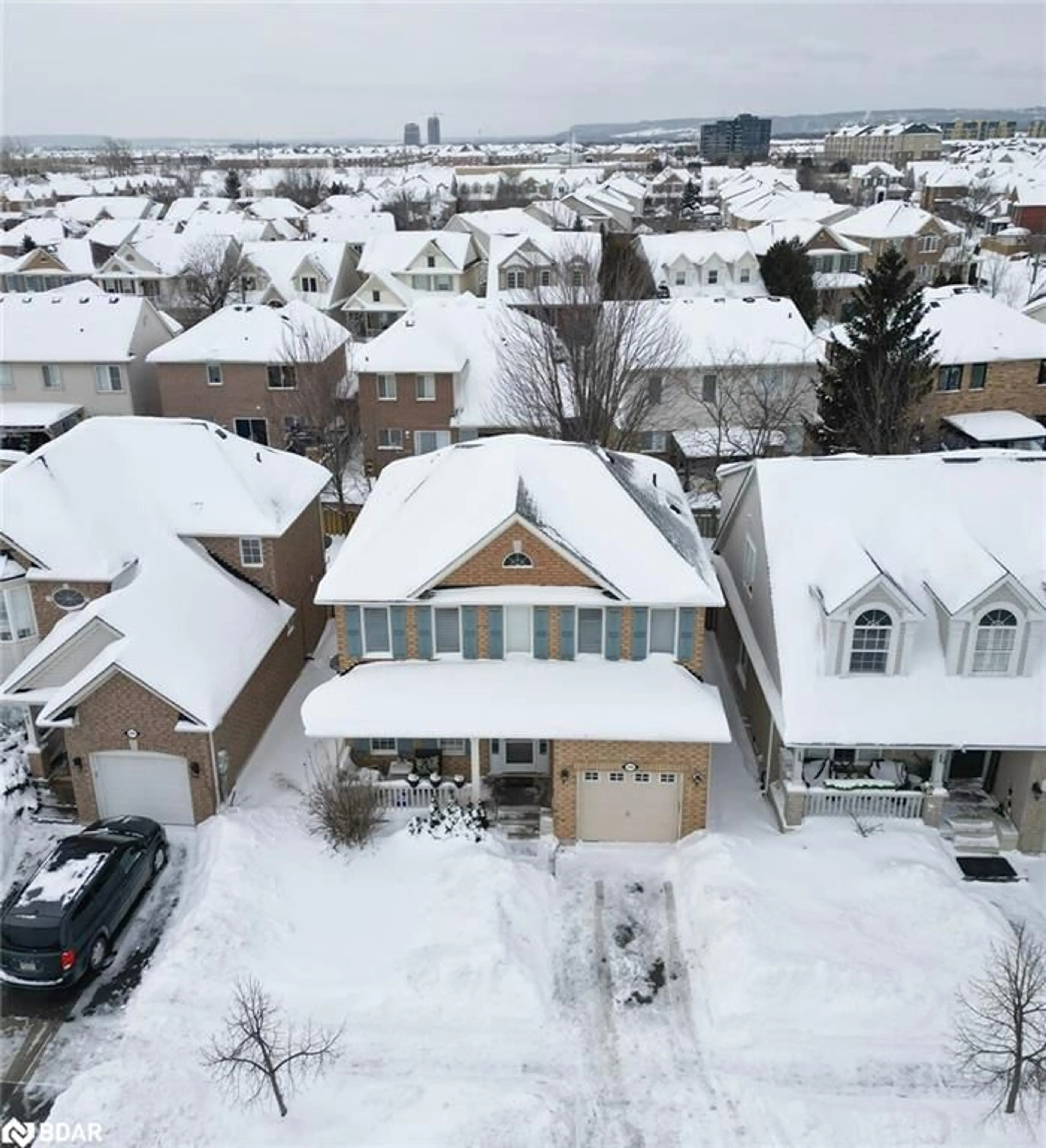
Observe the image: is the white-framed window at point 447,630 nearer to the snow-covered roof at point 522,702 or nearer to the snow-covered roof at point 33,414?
the snow-covered roof at point 522,702

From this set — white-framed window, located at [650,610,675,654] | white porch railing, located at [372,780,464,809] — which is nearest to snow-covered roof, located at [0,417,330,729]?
white porch railing, located at [372,780,464,809]

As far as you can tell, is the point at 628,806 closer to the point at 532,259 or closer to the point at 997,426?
the point at 997,426

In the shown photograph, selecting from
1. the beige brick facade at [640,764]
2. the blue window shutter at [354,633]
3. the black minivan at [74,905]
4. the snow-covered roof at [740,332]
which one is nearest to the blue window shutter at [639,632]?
the beige brick facade at [640,764]

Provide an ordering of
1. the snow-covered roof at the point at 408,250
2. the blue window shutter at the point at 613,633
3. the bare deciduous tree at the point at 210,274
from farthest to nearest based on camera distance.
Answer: the snow-covered roof at the point at 408,250 → the bare deciduous tree at the point at 210,274 → the blue window shutter at the point at 613,633

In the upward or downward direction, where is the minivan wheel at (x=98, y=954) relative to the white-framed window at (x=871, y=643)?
downward

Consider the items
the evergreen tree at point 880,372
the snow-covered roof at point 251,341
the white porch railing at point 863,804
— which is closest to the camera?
the white porch railing at point 863,804

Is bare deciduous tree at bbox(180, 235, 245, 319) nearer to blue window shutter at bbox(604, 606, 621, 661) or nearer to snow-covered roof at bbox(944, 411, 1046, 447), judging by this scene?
snow-covered roof at bbox(944, 411, 1046, 447)

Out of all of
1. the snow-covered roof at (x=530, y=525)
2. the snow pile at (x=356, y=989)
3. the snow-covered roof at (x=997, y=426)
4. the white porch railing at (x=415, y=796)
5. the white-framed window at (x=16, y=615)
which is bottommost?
the snow pile at (x=356, y=989)
